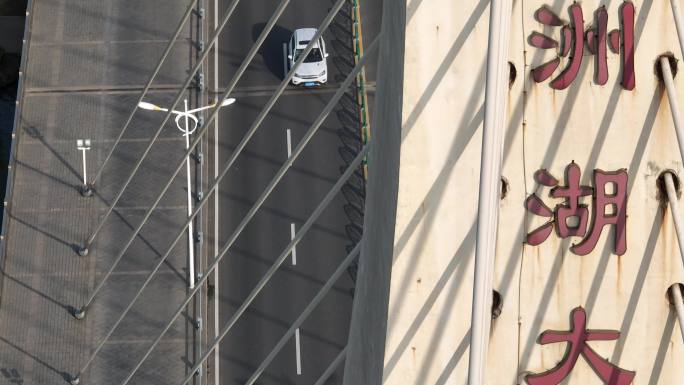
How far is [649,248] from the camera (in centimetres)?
2020

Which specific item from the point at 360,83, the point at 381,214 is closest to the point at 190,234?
the point at 360,83

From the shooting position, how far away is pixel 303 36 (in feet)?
193

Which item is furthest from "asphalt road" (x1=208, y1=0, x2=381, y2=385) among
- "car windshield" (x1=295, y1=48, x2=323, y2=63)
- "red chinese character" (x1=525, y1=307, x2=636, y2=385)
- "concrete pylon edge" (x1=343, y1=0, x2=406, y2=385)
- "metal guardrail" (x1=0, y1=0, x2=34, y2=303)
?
"red chinese character" (x1=525, y1=307, x2=636, y2=385)

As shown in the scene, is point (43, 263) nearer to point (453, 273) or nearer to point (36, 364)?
point (36, 364)

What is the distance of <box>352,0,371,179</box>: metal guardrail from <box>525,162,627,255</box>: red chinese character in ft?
112

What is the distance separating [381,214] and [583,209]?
269cm

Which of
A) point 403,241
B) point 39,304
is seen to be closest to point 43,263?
point 39,304

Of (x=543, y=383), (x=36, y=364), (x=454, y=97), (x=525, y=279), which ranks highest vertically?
(x=454, y=97)

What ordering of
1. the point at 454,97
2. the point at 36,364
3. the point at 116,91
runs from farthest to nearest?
the point at 116,91, the point at 36,364, the point at 454,97

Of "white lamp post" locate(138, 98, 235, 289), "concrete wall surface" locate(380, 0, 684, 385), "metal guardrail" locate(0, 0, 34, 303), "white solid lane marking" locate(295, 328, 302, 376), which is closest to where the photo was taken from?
"concrete wall surface" locate(380, 0, 684, 385)

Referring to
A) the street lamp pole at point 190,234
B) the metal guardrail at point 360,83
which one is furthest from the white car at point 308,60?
the street lamp pole at point 190,234

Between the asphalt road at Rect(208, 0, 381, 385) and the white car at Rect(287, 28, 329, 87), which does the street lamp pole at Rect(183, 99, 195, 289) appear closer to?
the asphalt road at Rect(208, 0, 381, 385)

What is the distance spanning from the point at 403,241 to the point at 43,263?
35625 millimetres

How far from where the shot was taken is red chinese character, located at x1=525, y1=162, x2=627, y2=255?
65.6 feet
